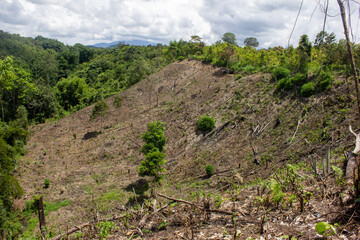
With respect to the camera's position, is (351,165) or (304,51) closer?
(351,165)

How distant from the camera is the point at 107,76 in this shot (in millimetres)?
49062

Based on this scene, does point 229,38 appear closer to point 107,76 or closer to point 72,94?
point 107,76

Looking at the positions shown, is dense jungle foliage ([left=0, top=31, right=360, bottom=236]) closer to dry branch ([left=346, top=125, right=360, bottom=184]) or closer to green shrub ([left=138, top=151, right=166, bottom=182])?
dry branch ([left=346, top=125, right=360, bottom=184])

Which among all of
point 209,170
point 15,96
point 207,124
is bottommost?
point 209,170

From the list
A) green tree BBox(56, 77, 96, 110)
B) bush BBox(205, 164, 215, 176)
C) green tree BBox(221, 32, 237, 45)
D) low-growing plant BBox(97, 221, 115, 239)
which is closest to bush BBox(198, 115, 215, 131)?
bush BBox(205, 164, 215, 176)

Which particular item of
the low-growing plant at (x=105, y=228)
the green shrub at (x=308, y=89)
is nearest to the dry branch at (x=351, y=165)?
the low-growing plant at (x=105, y=228)

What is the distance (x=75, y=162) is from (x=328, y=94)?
20561 millimetres

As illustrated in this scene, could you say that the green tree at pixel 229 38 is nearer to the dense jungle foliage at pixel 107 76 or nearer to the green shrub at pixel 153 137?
the dense jungle foliage at pixel 107 76

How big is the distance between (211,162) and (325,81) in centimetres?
929

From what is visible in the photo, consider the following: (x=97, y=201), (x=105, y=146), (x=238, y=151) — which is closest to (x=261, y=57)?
(x=238, y=151)

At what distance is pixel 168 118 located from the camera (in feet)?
78.6

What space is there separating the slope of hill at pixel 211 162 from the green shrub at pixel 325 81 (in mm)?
448

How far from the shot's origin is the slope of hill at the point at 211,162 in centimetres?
416

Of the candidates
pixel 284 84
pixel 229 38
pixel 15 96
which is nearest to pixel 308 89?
pixel 284 84
